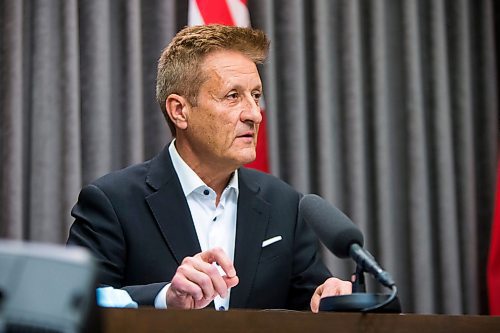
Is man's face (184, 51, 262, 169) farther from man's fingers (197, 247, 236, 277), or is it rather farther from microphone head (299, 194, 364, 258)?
microphone head (299, 194, 364, 258)

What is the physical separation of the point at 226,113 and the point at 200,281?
77 centimetres

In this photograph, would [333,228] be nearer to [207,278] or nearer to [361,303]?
[361,303]

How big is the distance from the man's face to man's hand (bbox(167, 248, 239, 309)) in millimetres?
625

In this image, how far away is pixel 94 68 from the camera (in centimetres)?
318

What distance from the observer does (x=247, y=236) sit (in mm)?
2271

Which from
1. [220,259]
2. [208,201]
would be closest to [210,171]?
[208,201]

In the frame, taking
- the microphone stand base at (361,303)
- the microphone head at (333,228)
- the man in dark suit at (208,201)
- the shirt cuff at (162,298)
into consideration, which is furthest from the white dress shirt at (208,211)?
the microphone stand base at (361,303)

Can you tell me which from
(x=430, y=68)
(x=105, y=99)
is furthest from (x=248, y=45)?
(x=430, y=68)

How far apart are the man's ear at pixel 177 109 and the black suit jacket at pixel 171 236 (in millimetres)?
90

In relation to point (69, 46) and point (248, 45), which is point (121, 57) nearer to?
point (69, 46)

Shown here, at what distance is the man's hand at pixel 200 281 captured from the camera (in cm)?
167

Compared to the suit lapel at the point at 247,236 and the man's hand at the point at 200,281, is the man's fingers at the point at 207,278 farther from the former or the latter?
the suit lapel at the point at 247,236

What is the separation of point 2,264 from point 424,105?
10.5 feet

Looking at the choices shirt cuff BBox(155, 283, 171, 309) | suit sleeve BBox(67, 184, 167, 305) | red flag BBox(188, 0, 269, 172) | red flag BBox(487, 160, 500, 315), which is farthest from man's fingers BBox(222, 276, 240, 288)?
red flag BBox(487, 160, 500, 315)
